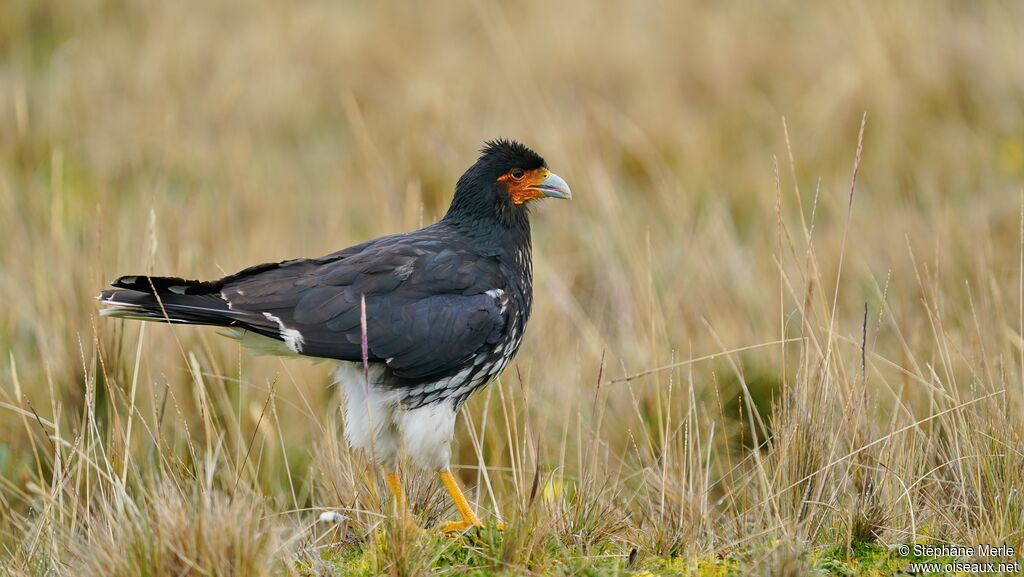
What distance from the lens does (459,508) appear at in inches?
164

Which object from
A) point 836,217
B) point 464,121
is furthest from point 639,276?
point 464,121

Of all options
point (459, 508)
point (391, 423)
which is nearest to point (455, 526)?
point (459, 508)

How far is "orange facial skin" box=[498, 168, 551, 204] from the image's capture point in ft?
15.8

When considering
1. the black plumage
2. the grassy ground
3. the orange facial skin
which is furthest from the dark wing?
the orange facial skin

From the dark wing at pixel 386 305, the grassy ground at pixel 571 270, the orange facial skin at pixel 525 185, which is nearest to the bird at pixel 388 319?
the dark wing at pixel 386 305

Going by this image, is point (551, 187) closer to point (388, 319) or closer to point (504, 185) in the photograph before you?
point (504, 185)

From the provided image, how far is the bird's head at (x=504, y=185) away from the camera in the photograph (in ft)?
15.6

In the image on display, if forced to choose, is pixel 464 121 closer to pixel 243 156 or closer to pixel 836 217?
pixel 243 156

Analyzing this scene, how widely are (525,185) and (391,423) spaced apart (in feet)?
3.92

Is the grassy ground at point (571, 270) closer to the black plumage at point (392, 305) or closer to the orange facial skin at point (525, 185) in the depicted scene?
the black plumage at point (392, 305)

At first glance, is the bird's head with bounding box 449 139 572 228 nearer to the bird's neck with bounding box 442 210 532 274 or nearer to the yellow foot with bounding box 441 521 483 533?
the bird's neck with bounding box 442 210 532 274

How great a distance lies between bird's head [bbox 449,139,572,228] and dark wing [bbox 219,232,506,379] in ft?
1.29

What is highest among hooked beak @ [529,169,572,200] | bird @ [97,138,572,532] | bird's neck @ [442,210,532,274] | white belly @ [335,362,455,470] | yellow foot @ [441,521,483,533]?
hooked beak @ [529,169,572,200]

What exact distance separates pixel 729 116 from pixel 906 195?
2104 mm
